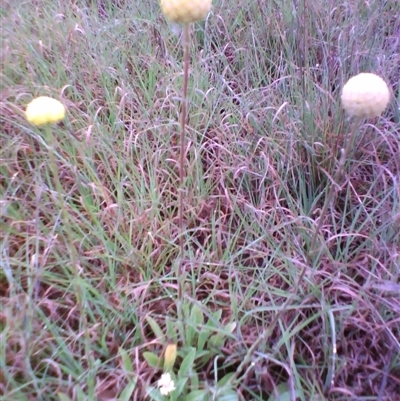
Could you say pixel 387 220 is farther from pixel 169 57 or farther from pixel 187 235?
pixel 169 57

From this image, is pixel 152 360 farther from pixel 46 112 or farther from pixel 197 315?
pixel 46 112

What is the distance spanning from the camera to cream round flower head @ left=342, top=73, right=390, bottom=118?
2.55ft

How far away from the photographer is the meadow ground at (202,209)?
1034 mm

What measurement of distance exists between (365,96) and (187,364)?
25.3 inches

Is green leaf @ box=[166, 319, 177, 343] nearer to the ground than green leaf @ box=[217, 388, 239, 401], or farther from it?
farther from it

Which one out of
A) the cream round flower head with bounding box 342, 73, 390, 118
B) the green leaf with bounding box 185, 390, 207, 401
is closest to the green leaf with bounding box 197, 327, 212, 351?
the green leaf with bounding box 185, 390, 207, 401

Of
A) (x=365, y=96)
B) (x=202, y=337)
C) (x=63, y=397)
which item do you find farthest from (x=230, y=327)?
(x=365, y=96)

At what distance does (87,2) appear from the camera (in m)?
2.14

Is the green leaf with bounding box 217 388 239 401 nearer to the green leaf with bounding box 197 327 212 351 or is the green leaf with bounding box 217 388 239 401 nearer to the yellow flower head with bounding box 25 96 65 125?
the green leaf with bounding box 197 327 212 351

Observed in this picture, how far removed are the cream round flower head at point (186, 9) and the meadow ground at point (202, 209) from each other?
282mm

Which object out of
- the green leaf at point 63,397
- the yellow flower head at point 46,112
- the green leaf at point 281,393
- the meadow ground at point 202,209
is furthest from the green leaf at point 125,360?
the yellow flower head at point 46,112

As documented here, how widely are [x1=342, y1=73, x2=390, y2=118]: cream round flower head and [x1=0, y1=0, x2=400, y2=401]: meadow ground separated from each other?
43 centimetres

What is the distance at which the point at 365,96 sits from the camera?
0.78 meters

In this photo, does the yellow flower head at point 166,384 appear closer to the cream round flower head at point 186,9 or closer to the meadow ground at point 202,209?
the meadow ground at point 202,209
